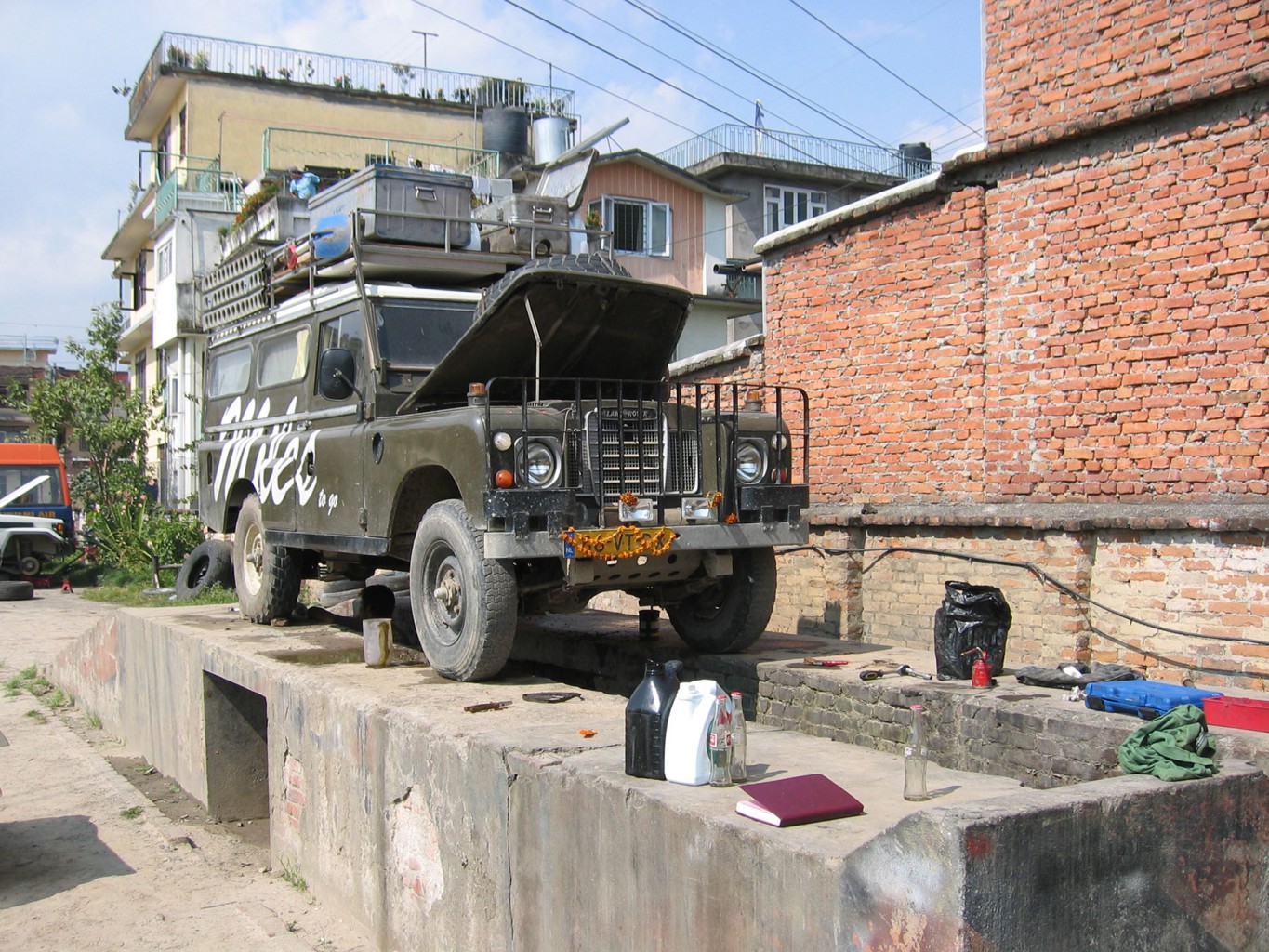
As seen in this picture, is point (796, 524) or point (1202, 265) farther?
point (1202, 265)

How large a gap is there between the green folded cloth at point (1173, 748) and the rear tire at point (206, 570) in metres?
12.0

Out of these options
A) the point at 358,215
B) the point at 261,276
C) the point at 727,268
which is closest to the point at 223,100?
the point at 727,268

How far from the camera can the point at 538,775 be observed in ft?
15.4

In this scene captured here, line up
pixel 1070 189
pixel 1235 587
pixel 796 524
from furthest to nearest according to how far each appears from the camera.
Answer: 1. pixel 1070 189
2. pixel 1235 587
3. pixel 796 524

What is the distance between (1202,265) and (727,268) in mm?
19234

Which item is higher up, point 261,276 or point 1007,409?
point 261,276

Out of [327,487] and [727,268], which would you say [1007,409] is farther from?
[727,268]

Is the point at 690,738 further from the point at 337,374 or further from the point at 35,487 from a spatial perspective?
the point at 35,487

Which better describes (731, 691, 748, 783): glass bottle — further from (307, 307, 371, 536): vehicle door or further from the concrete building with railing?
the concrete building with railing

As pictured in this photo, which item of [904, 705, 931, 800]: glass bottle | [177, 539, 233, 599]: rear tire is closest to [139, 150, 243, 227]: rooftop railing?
[177, 539, 233, 599]: rear tire

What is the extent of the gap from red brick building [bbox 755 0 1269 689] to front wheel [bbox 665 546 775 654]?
2.28m

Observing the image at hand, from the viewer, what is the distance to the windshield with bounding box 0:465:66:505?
82.9 feet

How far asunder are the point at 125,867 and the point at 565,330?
4309mm

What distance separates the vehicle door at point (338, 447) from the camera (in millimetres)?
7383
